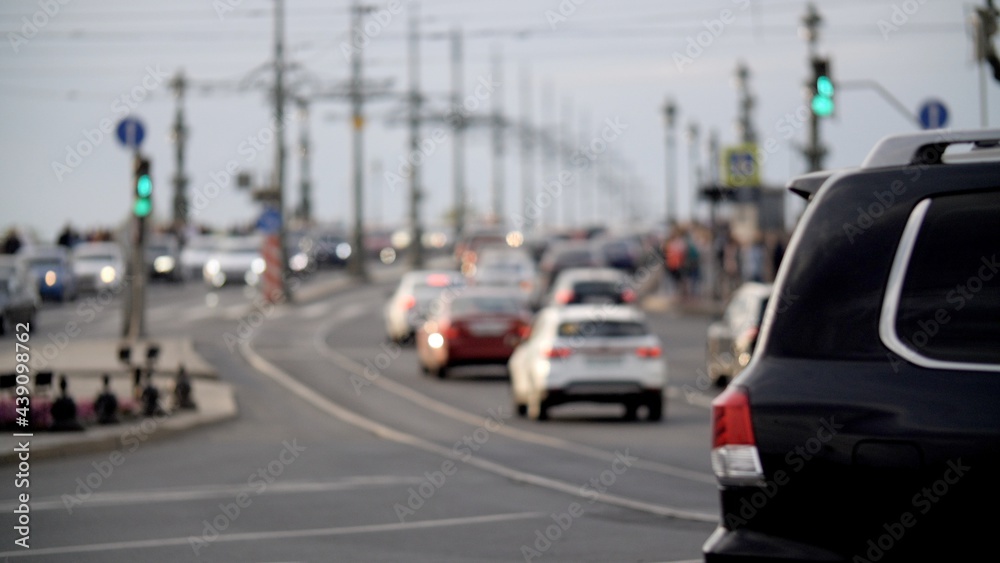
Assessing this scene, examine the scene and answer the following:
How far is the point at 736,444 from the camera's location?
5215mm

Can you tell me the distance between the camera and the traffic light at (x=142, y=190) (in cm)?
3186

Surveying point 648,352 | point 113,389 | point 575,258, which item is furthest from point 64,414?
point 575,258

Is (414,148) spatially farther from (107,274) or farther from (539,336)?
(539,336)

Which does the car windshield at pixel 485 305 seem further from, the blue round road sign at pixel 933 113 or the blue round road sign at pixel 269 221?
the blue round road sign at pixel 269 221

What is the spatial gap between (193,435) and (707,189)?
2286cm

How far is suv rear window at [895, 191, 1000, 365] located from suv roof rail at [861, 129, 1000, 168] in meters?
0.34

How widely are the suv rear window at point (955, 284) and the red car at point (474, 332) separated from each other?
25.1 m

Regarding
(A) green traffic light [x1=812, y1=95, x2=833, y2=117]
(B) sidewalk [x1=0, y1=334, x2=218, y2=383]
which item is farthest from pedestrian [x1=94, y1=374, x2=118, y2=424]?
(A) green traffic light [x1=812, y1=95, x2=833, y2=117]

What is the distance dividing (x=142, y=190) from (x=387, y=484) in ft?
59.6

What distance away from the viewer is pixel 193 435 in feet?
67.5

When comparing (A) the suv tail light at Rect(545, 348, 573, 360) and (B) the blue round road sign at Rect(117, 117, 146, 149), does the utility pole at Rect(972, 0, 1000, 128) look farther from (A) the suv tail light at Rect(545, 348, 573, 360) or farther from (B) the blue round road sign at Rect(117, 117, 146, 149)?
(B) the blue round road sign at Rect(117, 117, 146, 149)

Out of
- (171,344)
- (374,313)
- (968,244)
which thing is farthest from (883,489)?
(374,313)

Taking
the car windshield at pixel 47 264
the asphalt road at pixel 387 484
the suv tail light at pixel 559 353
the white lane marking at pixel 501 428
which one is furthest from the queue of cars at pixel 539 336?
the car windshield at pixel 47 264

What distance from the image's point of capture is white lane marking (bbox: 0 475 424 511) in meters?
13.2
